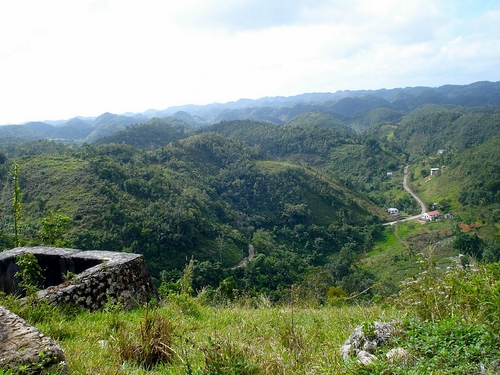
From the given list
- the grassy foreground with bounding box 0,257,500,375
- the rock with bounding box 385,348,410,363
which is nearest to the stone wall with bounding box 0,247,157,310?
the grassy foreground with bounding box 0,257,500,375

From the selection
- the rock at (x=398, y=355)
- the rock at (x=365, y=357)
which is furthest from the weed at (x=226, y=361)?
the rock at (x=398, y=355)

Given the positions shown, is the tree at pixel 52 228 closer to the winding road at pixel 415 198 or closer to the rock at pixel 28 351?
the rock at pixel 28 351

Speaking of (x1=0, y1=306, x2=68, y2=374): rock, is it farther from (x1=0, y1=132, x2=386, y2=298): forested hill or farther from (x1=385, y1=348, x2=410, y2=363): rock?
(x1=0, y1=132, x2=386, y2=298): forested hill

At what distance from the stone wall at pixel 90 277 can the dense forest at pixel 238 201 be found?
290 cm

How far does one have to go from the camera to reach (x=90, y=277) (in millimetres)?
4004

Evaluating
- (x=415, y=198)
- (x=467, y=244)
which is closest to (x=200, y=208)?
(x=467, y=244)

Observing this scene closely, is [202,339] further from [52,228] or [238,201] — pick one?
[238,201]

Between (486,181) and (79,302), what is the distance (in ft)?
208

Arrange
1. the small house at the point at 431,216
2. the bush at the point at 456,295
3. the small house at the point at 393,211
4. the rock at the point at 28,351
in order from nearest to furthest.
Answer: the rock at the point at 28,351, the bush at the point at 456,295, the small house at the point at 431,216, the small house at the point at 393,211

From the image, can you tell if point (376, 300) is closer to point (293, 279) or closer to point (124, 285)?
point (124, 285)

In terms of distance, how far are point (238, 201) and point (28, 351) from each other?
5381 centimetres

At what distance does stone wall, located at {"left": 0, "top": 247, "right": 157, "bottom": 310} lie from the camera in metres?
3.79

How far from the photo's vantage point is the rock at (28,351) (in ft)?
6.49

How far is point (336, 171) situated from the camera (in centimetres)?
8606
